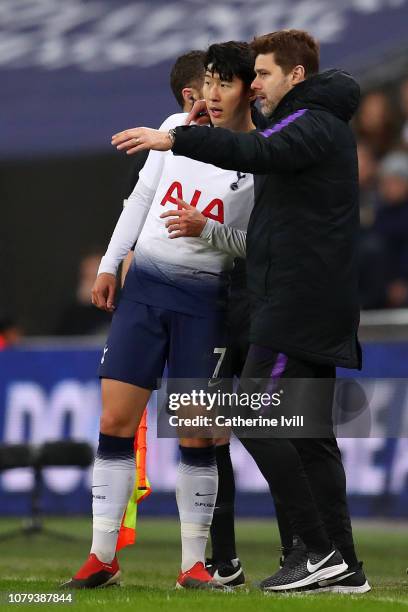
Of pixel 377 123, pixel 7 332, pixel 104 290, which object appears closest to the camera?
pixel 104 290

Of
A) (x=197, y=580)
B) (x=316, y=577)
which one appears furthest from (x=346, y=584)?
(x=197, y=580)

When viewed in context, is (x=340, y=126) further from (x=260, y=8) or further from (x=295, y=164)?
(x=260, y=8)

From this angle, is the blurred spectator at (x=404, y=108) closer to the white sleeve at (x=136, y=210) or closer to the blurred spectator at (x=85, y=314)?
the blurred spectator at (x=85, y=314)

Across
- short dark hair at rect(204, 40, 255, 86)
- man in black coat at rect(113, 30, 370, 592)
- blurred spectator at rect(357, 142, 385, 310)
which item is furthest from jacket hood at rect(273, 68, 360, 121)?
blurred spectator at rect(357, 142, 385, 310)

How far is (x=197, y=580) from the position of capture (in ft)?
19.1

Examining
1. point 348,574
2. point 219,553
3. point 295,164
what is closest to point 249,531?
point 219,553

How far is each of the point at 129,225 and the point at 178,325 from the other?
501 millimetres

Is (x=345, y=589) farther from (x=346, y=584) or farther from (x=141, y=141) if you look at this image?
(x=141, y=141)

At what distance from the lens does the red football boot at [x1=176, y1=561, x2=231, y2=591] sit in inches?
228

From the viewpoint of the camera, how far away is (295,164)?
5453 millimetres

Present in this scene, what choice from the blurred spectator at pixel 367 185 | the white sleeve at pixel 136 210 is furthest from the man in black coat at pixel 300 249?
the blurred spectator at pixel 367 185

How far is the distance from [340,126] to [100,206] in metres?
11.3

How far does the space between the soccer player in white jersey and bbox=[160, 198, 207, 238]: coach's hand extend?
89 mm

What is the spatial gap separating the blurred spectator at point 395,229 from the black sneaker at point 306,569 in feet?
23.5
